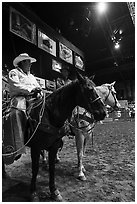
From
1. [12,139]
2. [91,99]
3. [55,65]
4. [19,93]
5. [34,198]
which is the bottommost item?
[34,198]

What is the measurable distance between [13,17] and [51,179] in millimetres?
6657

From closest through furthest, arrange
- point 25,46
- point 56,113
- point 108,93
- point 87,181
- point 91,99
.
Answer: point 91,99 < point 56,113 < point 87,181 < point 108,93 < point 25,46

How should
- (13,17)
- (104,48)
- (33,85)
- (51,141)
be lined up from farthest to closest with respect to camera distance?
(104,48) < (13,17) < (33,85) < (51,141)

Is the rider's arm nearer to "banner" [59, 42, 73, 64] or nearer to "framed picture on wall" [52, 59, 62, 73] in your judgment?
"banner" [59, 42, 73, 64]

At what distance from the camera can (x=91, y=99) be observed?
1.94 metres

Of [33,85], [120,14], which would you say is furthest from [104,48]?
[33,85]

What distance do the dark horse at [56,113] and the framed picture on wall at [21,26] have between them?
5.52m

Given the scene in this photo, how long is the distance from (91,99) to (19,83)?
1092 millimetres

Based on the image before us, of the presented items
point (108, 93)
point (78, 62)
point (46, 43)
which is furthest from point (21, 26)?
point (78, 62)

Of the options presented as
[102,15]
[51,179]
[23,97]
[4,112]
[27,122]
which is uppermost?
[102,15]

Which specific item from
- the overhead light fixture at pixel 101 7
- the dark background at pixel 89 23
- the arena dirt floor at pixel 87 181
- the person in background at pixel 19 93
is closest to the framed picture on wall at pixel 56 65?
the dark background at pixel 89 23

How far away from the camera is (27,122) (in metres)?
2.15

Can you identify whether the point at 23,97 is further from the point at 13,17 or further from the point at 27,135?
the point at 13,17

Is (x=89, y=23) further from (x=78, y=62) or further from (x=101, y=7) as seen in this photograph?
(x=78, y=62)
